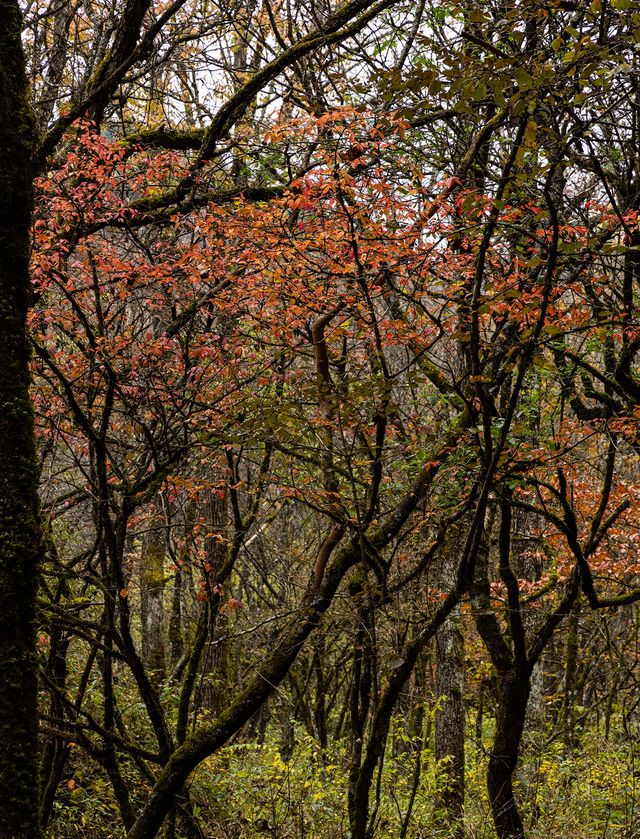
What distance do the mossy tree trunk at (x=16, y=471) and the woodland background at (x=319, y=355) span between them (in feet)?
0.04

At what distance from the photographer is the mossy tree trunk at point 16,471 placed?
9.69 ft

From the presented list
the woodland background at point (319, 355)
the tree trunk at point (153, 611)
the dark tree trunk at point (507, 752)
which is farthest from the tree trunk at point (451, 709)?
the tree trunk at point (153, 611)

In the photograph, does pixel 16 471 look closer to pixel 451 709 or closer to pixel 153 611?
pixel 451 709

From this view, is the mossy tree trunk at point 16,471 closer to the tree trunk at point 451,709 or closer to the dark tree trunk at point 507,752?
the dark tree trunk at point 507,752

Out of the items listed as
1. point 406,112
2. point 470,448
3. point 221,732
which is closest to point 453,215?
point 470,448

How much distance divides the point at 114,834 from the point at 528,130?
827 centimetres

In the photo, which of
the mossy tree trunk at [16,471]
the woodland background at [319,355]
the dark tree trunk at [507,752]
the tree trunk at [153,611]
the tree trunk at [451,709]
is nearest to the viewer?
the mossy tree trunk at [16,471]

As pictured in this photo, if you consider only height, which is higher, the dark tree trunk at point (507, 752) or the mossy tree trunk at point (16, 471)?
the mossy tree trunk at point (16, 471)

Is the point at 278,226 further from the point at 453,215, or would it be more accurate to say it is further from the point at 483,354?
the point at 483,354

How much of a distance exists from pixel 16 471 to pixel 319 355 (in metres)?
2.46

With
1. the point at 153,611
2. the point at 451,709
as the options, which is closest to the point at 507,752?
the point at 451,709

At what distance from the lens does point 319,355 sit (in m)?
5.02

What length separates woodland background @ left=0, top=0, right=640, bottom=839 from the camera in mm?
3342

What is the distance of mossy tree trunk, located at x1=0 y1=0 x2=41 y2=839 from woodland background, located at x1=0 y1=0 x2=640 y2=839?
0.01 metres
